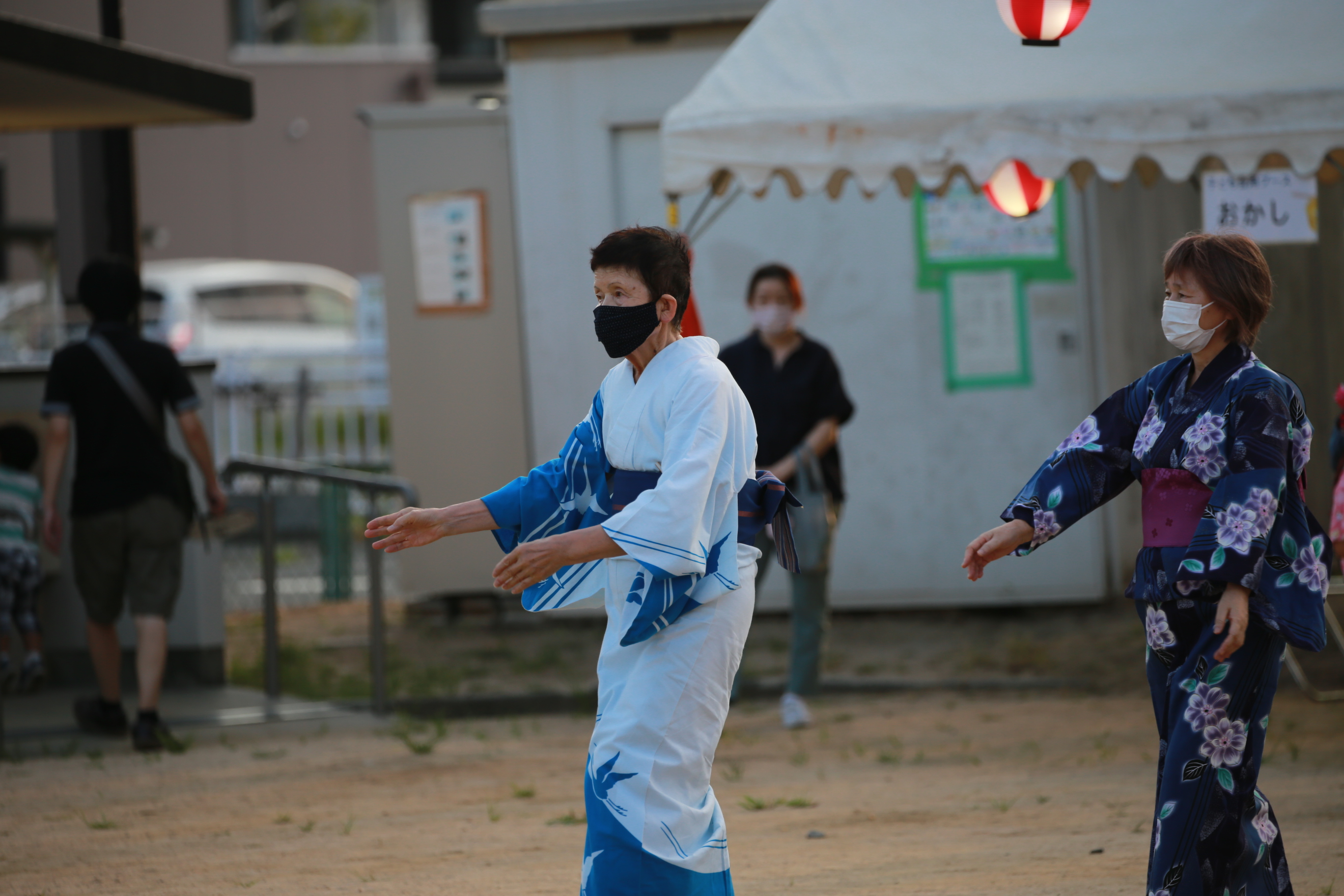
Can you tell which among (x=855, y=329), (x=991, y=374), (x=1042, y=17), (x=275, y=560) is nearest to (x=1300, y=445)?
(x=1042, y=17)

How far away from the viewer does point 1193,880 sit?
3.09m

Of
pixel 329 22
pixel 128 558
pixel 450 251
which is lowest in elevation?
pixel 128 558

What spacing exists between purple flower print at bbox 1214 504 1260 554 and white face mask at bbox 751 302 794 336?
329 centimetres

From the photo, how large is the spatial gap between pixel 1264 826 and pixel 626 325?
1714 millimetres

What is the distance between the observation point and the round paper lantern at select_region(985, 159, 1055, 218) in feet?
20.0

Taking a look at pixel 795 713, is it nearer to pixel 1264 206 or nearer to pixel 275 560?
pixel 275 560

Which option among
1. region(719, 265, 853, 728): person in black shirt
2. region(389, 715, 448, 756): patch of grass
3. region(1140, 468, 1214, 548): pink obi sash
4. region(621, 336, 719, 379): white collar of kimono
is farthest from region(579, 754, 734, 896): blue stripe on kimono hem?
region(719, 265, 853, 728): person in black shirt

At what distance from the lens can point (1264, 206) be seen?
5656 millimetres

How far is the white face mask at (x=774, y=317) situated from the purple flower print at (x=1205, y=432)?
10.3ft

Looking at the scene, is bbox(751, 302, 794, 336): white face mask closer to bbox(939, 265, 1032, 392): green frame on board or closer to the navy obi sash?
bbox(939, 265, 1032, 392): green frame on board

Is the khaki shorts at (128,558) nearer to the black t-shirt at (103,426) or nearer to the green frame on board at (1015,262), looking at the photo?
the black t-shirt at (103,426)

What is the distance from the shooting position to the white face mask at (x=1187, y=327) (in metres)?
3.19

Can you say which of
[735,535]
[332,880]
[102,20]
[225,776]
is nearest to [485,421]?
[102,20]

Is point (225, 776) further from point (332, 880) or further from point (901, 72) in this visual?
point (901, 72)
